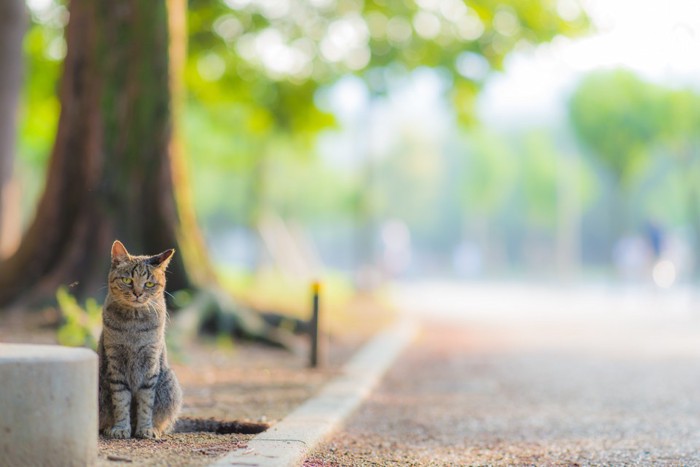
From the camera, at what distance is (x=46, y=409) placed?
4.17m

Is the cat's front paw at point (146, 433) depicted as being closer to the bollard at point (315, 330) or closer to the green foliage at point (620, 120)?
the bollard at point (315, 330)

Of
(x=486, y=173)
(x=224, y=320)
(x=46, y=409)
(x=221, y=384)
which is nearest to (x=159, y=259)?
(x=46, y=409)

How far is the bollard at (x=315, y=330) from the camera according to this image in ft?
33.6

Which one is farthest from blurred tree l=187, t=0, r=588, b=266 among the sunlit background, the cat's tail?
the cat's tail

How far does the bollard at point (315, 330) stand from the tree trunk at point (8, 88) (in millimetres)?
5574

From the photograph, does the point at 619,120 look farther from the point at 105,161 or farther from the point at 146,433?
the point at 146,433

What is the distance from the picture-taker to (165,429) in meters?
5.85

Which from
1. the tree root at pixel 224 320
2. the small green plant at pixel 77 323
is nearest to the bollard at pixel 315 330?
the tree root at pixel 224 320

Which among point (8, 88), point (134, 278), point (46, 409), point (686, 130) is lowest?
point (46, 409)

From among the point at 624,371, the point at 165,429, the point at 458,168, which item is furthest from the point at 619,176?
the point at 165,429

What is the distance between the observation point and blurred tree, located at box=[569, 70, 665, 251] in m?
48.8

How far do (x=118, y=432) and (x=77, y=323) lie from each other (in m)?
4.41

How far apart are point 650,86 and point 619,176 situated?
536 centimetres

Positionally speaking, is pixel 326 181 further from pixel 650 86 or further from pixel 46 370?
pixel 46 370
